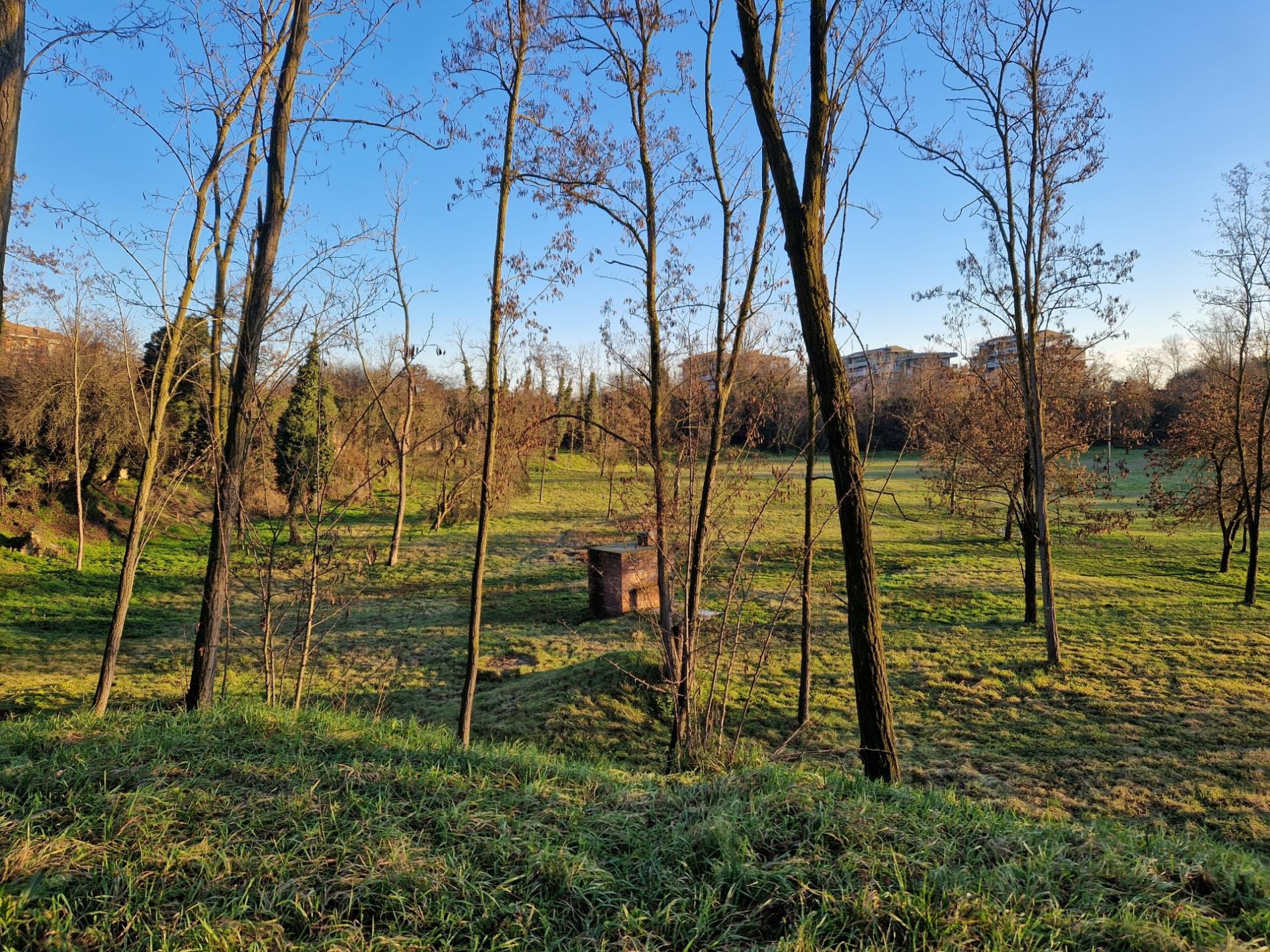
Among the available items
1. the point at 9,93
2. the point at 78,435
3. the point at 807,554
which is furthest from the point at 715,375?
the point at 78,435

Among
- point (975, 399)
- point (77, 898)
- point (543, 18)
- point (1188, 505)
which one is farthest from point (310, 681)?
point (1188, 505)

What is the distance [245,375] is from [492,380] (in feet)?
7.32

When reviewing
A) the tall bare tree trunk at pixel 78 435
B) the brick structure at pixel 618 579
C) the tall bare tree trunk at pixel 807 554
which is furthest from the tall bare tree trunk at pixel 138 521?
the tall bare tree trunk at pixel 78 435

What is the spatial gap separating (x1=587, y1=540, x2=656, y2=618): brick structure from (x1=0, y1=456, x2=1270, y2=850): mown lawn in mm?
492

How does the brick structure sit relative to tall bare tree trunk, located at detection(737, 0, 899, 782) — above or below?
below

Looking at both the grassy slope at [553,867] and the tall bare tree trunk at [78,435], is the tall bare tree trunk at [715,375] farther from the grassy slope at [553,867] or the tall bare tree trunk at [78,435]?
the tall bare tree trunk at [78,435]

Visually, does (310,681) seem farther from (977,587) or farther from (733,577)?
(977,587)

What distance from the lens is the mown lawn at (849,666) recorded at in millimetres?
6355

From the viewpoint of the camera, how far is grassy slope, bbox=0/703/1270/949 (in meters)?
1.96

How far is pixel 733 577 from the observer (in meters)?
4.72

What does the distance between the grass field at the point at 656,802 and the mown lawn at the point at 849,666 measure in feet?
0.18

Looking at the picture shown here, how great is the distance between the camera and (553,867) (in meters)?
2.28

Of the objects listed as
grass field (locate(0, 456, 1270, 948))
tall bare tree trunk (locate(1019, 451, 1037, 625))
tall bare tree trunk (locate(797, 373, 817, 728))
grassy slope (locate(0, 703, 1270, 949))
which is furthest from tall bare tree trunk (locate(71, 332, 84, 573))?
tall bare tree trunk (locate(1019, 451, 1037, 625))

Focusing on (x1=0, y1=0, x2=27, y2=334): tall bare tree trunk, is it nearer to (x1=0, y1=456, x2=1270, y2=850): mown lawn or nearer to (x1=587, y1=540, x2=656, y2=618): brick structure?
(x1=0, y1=456, x2=1270, y2=850): mown lawn
